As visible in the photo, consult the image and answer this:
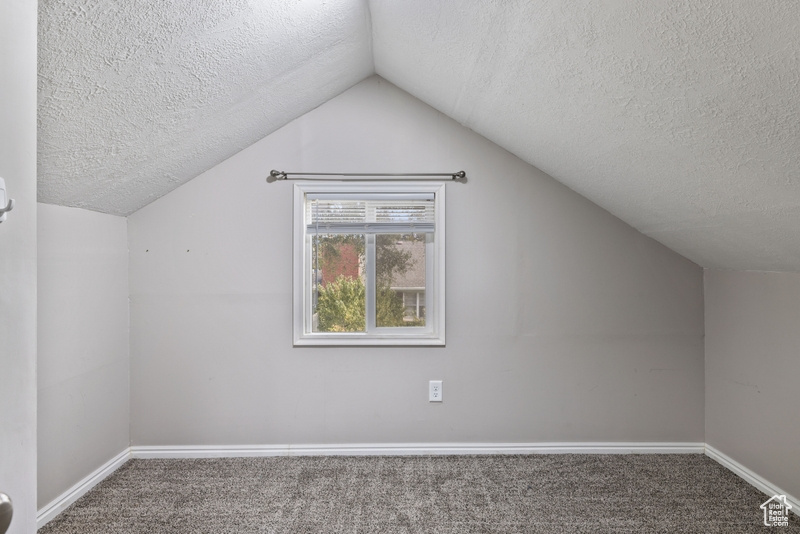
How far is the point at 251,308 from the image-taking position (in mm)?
2566

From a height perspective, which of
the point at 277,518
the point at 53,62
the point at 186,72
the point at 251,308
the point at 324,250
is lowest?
the point at 277,518

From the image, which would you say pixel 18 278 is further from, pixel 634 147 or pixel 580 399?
pixel 580 399

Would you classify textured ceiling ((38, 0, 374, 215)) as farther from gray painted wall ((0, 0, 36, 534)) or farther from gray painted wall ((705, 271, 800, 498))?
gray painted wall ((705, 271, 800, 498))

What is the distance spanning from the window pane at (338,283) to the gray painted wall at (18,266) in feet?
6.23

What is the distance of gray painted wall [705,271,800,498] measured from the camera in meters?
2.04

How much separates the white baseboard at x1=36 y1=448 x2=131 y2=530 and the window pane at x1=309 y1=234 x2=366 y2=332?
1.27 m

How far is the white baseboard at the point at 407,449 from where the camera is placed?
2541mm

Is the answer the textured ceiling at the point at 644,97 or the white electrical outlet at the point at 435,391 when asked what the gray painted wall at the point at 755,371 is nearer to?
the textured ceiling at the point at 644,97

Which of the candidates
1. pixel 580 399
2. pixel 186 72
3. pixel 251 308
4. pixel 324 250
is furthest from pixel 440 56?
pixel 580 399

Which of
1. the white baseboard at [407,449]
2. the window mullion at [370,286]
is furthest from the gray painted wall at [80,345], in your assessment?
the window mullion at [370,286]

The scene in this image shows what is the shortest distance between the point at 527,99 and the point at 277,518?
7.02ft

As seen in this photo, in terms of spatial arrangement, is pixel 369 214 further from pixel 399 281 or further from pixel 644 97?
pixel 644 97

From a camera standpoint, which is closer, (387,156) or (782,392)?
(782,392)

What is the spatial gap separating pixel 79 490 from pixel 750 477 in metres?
3.36
